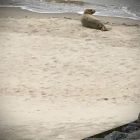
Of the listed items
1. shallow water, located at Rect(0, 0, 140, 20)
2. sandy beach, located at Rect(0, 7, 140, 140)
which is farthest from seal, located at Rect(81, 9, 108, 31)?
shallow water, located at Rect(0, 0, 140, 20)

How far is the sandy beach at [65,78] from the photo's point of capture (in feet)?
8.00

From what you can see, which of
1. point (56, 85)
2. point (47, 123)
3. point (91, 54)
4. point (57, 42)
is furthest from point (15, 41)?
point (47, 123)

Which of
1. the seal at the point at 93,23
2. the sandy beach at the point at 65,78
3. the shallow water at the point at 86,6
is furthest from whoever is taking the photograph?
the shallow water at the point at 86,6

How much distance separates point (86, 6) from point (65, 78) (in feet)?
21.7

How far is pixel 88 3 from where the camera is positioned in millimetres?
11047

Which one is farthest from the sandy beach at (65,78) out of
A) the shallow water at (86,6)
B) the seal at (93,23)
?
the shallow water at (86,6)

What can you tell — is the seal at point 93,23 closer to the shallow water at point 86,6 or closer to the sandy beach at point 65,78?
the sandy beach at point 65,78

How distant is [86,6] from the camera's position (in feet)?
34.5

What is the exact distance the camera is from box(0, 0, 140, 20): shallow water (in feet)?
30.8

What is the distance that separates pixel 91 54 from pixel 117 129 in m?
2.95

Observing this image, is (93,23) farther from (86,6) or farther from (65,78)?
(86,6)

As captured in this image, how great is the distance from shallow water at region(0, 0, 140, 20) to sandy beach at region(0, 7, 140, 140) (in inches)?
75.8

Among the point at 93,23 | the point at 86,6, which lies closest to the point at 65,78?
the point at 93,23

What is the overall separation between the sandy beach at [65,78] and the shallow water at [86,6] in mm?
1925
